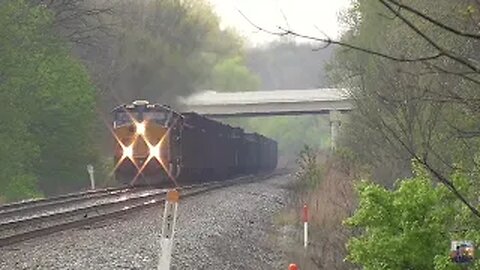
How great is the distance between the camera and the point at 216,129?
123 ft

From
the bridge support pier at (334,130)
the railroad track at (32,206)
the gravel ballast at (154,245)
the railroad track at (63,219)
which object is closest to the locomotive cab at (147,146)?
the railroad track at (32,206)

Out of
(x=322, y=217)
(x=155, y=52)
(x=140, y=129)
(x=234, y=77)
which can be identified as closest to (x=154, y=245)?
(x=322, y=217)

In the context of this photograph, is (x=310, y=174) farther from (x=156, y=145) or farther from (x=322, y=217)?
(x=322, y=217)

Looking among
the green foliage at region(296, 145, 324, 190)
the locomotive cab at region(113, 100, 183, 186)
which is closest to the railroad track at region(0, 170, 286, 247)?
the locomotive cab at region(113, 100, 183, 186)

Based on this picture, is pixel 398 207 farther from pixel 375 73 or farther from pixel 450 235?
pixel 375 73

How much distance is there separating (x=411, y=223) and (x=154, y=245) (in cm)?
596

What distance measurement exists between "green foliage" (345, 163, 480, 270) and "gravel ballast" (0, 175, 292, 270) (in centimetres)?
366

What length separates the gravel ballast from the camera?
11.7 meters

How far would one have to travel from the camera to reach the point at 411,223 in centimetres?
884

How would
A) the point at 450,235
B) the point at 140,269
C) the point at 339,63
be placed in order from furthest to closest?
the point at 339,63 < the point at 140,269 < the point at 450,235

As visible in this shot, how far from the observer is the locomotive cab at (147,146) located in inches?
1113

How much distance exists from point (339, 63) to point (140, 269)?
24266 mm

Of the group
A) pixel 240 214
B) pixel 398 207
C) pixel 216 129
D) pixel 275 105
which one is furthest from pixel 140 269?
pixel 275 105

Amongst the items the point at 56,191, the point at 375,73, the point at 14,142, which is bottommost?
the point at 56,191
